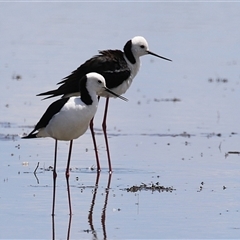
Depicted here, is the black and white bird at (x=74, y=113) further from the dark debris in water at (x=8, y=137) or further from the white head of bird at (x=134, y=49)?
the dark debris in water at (x=8, y=137)

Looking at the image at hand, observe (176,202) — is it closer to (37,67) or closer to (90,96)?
(90,96)

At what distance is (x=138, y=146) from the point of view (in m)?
14.2

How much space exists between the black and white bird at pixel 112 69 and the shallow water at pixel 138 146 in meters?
0.95

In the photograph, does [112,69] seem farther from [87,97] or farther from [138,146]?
[87,97]

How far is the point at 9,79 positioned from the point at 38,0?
2395 cm

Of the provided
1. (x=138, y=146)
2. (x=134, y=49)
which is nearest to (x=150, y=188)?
(x=134, y=49)

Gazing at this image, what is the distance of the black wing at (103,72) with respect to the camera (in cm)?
1284

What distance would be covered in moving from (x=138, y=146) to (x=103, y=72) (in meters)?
1.71

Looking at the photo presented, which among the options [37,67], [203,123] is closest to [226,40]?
A: [37,67]

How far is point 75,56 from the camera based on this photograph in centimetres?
2541

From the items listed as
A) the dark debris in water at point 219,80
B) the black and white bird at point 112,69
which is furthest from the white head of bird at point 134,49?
the dark debris in water at point 219,80

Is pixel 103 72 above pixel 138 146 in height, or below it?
above

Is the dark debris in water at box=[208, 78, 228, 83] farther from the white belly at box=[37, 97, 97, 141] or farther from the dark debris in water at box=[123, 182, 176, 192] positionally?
the white belly at box=[37, 97, 97, 141]

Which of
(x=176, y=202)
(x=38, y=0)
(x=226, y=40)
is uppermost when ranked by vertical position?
(x=38, y=0)
